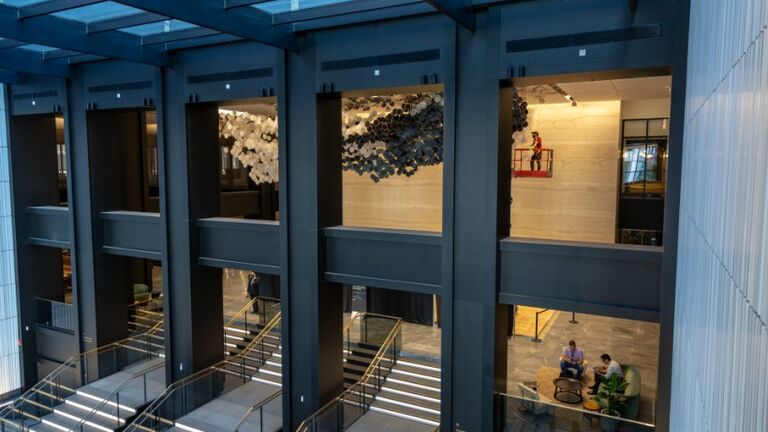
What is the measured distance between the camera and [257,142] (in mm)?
17016

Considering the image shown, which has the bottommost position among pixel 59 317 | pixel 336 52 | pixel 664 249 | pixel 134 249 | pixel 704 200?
pixel 59 317

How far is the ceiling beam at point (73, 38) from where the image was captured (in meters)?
11.0

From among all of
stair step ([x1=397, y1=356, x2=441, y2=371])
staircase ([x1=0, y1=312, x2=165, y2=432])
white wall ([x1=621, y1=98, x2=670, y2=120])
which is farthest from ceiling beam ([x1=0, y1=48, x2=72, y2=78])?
white wall ([x1=621, y1=98, x2=670, y2=120])

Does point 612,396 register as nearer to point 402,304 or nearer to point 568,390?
point 568,390

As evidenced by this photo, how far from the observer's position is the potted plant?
1134 cm

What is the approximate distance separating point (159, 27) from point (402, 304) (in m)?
12.3

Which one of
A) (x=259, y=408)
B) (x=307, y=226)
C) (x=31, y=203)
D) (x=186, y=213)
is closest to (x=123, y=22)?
(x=186, y=213)

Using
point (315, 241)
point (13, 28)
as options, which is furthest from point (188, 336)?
point (13, 28)

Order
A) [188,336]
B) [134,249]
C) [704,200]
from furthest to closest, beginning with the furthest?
1. [134,249]
2. [188,336]
3. [704,200]

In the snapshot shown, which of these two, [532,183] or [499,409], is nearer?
[499,409]

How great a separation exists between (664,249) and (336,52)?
7.38m

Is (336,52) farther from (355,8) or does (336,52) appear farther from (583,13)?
(583,13)

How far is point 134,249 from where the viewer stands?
15438mm

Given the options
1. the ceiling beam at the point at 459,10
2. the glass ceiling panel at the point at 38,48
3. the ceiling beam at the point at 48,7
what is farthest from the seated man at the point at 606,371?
the glass ceiling panel at the point at 38,48
